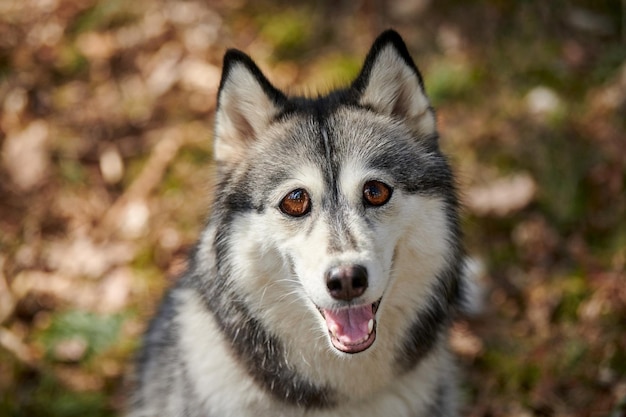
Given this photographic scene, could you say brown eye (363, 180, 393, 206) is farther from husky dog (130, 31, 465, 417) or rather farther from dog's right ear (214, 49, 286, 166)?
dog's right ear (214, 49, 286, 166)

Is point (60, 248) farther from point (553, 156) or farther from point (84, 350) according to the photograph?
point (553, 156)

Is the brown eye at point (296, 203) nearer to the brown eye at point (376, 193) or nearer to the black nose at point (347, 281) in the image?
the brown eye at point (376, 193)

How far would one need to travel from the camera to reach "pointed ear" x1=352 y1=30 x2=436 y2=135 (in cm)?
340

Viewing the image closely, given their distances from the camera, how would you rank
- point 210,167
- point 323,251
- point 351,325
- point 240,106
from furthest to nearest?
point 210,167, point 240,106, point 351,325, point 323,251

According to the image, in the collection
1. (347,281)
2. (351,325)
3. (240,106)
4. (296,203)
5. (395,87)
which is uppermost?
(395,87)

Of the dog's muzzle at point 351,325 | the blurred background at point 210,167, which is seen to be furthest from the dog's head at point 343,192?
the blurred background at point 210,167

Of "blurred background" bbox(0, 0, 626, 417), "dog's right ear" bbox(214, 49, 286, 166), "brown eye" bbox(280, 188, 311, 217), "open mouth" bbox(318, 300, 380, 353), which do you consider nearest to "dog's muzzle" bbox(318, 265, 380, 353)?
"open mouth" bbox(318, 300, 380, 353)

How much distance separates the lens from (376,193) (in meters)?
3.22

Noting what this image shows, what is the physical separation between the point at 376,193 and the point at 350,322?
578 mm

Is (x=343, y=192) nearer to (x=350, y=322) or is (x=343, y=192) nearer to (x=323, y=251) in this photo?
(x=323, y=251)

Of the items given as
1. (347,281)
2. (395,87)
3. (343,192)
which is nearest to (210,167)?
(395,87)

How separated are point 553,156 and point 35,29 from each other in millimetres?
4940

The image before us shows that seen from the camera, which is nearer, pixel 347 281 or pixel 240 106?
pixel 347 281

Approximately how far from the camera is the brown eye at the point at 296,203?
10.5 ft
